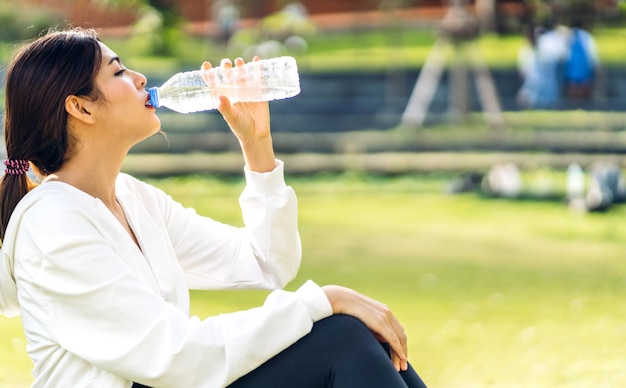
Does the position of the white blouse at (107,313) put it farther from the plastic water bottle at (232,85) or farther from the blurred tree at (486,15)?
the blurred tree at (486,15)

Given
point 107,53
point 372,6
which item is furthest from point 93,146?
point 372,6

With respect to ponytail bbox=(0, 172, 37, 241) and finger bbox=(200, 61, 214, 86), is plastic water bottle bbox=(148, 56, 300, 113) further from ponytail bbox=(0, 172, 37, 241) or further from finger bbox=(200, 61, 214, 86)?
ponytail bbox=(0, 172, 37, 241)

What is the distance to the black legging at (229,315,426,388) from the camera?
85.3 inches

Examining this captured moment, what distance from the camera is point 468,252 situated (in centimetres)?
697

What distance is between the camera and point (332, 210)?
877cm

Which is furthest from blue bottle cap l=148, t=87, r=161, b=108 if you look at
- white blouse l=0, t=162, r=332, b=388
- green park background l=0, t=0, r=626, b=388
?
green park background l=0, t=0, r=626, b=388

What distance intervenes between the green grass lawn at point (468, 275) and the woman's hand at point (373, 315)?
5.78 ft

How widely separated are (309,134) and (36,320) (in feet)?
32.6

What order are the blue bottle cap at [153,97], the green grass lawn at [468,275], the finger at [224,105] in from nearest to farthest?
the blue bottle cap at [153,97]
the finger at [224,105]
the green grass lawn at [468,275]

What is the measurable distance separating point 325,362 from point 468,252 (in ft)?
16.0

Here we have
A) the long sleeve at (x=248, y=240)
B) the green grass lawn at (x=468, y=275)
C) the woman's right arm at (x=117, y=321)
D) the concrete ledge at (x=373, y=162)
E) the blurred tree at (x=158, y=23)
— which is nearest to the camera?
the woman's right arm at (x=117, y=321)

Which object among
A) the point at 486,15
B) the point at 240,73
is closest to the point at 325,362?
the point at 240,73

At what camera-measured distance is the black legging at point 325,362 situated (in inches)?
85.4

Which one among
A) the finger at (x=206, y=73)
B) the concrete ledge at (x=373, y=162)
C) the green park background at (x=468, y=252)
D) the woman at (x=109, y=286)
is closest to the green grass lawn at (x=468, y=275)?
the green park background at (x=468, y=252)
